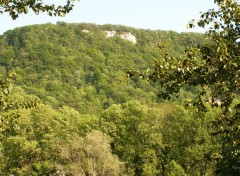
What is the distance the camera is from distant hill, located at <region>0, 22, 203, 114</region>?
137962 mm

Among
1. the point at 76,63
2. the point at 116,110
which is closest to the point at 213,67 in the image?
the point at 116,110

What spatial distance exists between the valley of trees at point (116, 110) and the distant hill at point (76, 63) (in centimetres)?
46

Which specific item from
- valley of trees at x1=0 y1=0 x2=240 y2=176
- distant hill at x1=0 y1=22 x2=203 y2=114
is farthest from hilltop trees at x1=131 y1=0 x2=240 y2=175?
distant hill at x1=0 y1=22 x2=203 y2=114

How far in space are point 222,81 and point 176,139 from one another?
44939mm

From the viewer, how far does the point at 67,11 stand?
11242 millimetres

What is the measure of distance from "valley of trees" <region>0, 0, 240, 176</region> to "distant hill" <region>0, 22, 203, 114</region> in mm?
459

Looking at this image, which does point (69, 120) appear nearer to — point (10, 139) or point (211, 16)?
point (10, 139)

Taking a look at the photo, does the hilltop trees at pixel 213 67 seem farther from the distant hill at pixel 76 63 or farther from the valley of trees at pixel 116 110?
the distant hill at pixel 76 63

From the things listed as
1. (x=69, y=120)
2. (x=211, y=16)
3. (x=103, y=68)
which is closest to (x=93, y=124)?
(x=69, y=120)

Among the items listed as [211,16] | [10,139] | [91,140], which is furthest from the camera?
[10,139]

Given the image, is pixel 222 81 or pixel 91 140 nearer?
pixel 222 81

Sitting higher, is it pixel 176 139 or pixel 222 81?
pixel 222 81

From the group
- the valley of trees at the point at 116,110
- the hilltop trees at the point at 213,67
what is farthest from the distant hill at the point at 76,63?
the hilltop trees at the point at 213,67

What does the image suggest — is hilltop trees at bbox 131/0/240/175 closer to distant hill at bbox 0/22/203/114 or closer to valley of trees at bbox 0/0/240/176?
valley of trees at bbox 0/0/240/176
